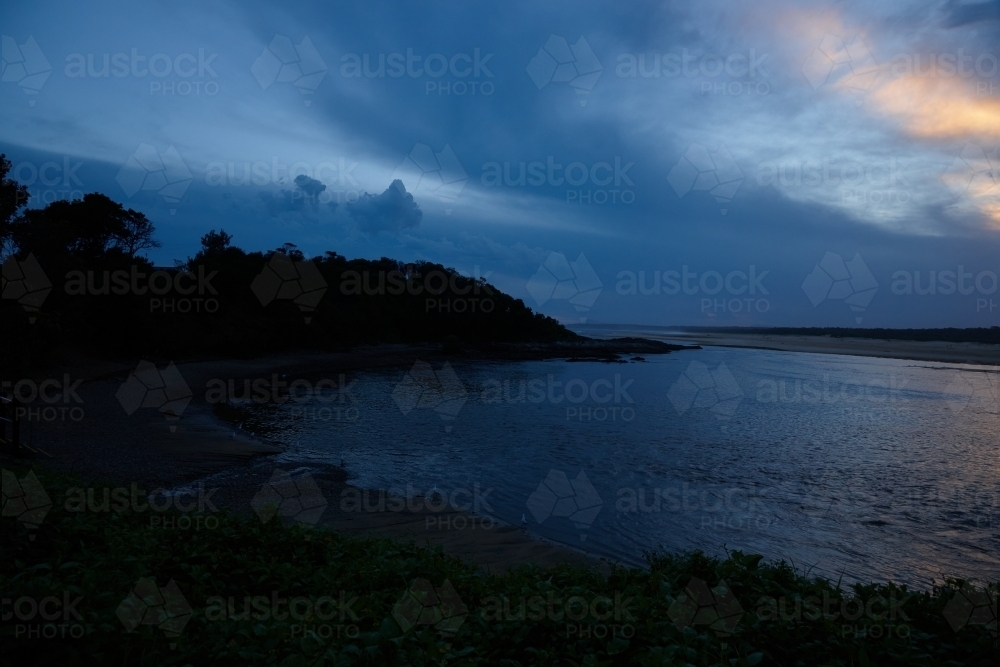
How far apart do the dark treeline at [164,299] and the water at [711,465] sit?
11652 millimetres

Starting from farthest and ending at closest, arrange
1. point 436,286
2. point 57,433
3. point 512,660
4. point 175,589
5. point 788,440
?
point 436,286 < point 788,440 < point 57,433 < point 175,589 < point 512,660

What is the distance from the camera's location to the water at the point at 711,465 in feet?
29.4

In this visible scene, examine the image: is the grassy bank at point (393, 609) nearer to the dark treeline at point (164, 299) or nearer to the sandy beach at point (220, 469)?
the sandy beach at point (220, 469)

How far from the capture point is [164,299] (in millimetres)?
32750

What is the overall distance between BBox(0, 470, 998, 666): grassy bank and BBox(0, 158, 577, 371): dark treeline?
18519mm

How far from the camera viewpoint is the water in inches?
352

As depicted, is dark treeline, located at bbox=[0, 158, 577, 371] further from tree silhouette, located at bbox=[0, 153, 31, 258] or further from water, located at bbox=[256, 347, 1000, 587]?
water, located at bbox=[256, 347, 1000, 587]

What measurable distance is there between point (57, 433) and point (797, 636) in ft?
48.9

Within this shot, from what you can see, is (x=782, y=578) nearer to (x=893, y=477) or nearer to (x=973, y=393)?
(x=893, y=477)

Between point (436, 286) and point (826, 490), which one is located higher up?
point (436, 286)

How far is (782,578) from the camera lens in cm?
497

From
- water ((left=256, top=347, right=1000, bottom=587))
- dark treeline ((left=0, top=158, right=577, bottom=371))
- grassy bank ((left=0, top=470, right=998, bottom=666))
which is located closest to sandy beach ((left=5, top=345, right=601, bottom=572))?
water ((left=256, top=347, right=1000, bottom=587))

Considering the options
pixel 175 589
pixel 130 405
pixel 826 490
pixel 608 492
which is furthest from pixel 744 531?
pixel 130 405

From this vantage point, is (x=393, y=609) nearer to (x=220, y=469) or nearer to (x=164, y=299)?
(x=220, y=469)
